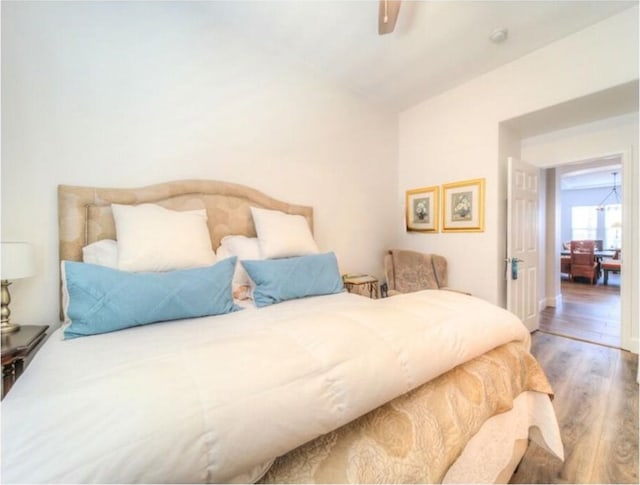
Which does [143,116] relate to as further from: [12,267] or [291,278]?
[291,278]

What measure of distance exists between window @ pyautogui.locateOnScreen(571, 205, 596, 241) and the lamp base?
37.6 ft

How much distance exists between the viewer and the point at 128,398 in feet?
1.86

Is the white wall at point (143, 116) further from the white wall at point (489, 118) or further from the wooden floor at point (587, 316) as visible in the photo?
the wooden floor at point (587, 316)

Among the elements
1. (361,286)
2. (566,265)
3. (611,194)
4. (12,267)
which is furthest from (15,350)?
(611,194)

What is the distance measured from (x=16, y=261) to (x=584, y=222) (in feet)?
37.9

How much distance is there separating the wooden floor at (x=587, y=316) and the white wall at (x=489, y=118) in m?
1.10

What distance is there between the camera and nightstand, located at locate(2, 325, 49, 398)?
1.17 m

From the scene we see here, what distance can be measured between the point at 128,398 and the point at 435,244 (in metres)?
3.29

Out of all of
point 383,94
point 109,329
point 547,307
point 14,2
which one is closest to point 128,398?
point 109,329

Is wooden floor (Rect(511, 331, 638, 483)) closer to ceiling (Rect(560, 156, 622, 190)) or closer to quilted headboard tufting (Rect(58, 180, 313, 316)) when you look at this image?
quilted headboard tufting (Rect(58, 180, 313, 316))

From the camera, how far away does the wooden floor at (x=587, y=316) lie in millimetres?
2963

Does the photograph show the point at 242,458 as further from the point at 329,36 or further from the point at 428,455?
the point at 329,36

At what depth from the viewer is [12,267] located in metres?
1.28

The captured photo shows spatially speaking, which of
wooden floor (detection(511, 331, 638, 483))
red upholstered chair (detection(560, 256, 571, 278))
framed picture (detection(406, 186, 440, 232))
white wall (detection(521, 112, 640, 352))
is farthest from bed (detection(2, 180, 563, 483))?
red upholstered chair (detection(560, 256, 571, 278))
